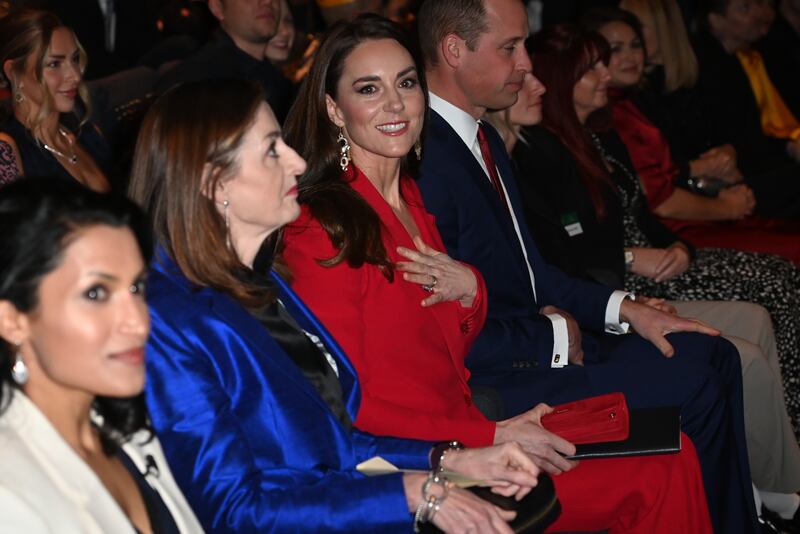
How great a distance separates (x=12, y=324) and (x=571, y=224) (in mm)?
2307

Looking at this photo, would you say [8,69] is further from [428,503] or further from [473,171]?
[428,503]

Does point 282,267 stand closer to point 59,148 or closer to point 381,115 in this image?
point 381,115

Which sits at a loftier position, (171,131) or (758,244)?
(171,131)

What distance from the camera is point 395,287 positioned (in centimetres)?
239

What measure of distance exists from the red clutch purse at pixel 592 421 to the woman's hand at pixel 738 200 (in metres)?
2.32

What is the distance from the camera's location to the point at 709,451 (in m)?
2.75

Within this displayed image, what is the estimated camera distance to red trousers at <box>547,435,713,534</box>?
2389mm

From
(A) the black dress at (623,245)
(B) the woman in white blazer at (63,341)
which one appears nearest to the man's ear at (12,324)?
(B) the woman in white blazer at (63,341)

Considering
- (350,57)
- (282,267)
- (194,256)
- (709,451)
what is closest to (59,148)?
(350,57)

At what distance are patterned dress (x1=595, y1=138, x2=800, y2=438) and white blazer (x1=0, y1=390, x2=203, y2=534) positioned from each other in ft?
8.54

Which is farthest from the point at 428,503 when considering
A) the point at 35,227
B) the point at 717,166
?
the point at 717,166

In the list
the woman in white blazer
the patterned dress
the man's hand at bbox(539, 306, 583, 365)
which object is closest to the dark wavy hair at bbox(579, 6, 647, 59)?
the patterned dress

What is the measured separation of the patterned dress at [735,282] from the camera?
3.74m

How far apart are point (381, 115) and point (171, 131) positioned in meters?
0.81
